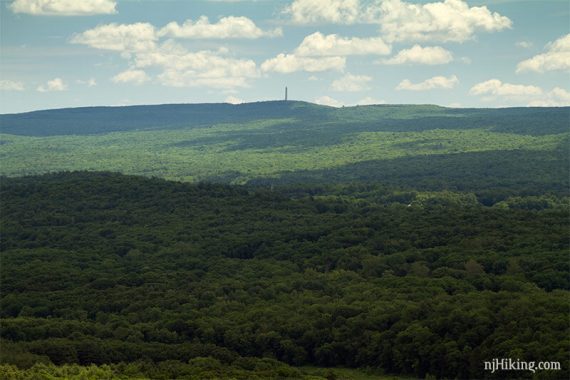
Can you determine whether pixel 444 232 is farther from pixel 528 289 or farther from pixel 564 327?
pixel 564 327

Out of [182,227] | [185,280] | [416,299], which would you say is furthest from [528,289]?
[182,227]

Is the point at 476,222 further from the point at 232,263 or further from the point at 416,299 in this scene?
the point at 416,299

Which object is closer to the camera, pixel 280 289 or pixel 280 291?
pixel 280 291

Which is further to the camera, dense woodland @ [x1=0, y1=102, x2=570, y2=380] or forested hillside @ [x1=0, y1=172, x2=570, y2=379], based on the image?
forested hillside @ [x1=0, y1=172, x2=570, y2=379]

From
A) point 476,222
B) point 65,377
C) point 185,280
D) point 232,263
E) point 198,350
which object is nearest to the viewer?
point 65,377

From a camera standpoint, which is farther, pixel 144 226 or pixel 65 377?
pixel 144 226

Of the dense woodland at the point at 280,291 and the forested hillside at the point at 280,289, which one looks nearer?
the dense woodland at the point at 280,291

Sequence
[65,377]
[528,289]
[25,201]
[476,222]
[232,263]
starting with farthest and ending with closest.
Result: [25,201] < [476,222] < [232,263] < [528,289] < [65,377]
